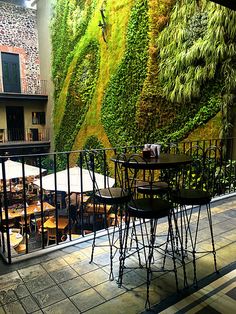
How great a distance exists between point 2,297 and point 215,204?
2988 mm

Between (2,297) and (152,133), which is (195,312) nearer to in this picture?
(2,297)

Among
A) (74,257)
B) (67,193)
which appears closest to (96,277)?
(74,257)

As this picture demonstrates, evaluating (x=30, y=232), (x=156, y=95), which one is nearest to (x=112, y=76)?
(x=156, y=95)

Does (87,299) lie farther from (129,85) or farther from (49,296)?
(129,85)

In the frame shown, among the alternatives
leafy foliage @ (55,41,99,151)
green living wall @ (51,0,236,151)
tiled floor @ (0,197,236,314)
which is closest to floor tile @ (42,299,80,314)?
tiled floor @ (0,197,236,314)

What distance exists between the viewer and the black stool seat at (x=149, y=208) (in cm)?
188

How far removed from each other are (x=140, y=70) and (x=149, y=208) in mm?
6759

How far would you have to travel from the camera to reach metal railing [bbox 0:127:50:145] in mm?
13227

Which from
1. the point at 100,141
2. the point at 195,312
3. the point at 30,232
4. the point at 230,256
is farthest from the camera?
the point at 100,141

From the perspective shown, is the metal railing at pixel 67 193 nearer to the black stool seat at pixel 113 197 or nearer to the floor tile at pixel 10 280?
the floor tile at pixel 10 280

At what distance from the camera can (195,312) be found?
175 centimetres

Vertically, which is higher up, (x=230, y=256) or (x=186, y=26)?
(x=186, y=26)

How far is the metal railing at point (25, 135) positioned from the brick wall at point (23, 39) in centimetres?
209

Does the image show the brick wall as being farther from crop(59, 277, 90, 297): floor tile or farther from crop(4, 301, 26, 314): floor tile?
crop(4, 301, 26, 314): floor tile
